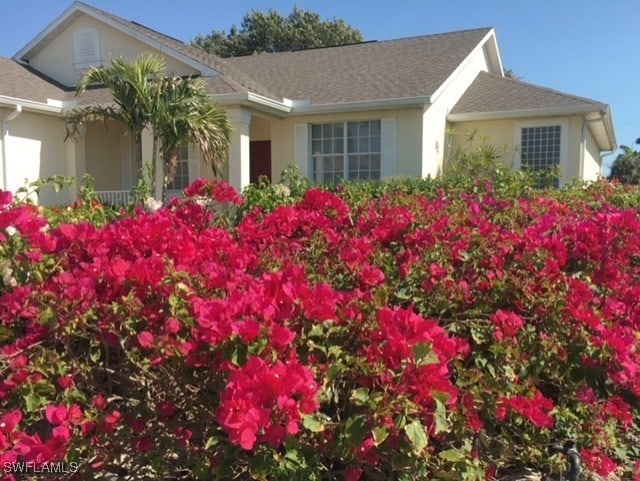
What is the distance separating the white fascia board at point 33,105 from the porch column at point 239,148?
4.11 m

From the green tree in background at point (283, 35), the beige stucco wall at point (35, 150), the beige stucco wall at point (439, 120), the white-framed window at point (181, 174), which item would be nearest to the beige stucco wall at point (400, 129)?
the beige stucco wall at point (439, 120)

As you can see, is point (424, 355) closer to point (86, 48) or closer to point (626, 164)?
point (86, 48)

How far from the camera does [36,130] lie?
44.8ft

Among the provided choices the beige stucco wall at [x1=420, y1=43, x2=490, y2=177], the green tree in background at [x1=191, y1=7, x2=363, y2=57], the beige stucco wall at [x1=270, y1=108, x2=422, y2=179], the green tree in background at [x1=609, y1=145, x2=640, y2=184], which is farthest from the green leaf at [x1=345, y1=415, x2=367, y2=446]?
the green tree in background at [x1=609, y1=145, x2=640, y2=184]

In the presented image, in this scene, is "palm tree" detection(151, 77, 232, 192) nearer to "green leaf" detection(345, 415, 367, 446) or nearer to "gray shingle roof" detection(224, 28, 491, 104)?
"gray shingle roof" detection(224, 28, 491, 104)

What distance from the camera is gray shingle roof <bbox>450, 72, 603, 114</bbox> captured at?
42.6 feet

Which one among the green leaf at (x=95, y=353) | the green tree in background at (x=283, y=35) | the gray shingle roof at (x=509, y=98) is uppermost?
the green tree in background at (x=283, y=35)

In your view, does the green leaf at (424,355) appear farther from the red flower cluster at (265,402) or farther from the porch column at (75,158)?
the porch column at (75,158)

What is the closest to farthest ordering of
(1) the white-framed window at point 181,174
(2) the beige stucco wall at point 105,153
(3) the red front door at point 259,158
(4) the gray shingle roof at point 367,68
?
1. (4) the gray shingle roof at point 367,68
2. (1) the white-framed window at point 181,174
3. (2) the beige stucco wall at point 105,153
4. (3) the red front door at point 259,158

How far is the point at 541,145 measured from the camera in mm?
13586

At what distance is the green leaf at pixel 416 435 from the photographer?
144 centimetres

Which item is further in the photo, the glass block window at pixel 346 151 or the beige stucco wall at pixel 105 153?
the beige stucco wall at pixel 105 153

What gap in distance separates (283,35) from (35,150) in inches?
1032

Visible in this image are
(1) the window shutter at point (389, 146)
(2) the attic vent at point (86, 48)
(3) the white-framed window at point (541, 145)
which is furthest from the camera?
(2) the attic vent at point (86, 48)
